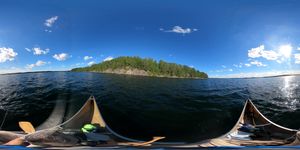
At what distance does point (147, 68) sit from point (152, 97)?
0.43m

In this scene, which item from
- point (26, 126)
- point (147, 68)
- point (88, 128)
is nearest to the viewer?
point (147, 68)

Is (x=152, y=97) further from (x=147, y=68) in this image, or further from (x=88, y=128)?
(x=88, y=128)

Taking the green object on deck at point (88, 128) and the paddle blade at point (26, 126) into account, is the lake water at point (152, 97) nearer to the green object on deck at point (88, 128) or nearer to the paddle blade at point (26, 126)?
the paddle blade at point (26, 126)

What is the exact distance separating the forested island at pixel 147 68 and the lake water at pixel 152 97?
69 mm

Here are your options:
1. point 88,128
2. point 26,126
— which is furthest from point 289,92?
point 26,126

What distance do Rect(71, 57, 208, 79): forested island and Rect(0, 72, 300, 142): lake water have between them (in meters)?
0.07

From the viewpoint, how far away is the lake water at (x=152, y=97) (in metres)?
2.35

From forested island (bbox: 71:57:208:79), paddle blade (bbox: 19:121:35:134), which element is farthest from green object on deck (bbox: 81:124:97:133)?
forested island (bbox: 71:57:208:79)

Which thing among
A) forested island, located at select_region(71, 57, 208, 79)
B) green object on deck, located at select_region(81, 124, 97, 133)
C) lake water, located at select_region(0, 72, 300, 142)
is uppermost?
forested island, located at select_region(71, 57, 208, 79)

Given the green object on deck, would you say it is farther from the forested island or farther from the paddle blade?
the forested island

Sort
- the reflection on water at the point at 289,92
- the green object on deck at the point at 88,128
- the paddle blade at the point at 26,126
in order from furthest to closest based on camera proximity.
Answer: the green object on deck at the point at 88,128
the paddle blade at the point at 26,126
the reflection on water at the point at 289,92

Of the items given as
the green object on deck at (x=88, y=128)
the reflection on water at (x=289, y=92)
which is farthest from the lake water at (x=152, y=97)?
the green object on deck at (x=88, y=128)

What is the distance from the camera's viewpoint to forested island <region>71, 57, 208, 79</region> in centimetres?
223

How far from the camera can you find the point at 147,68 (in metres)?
2.24
